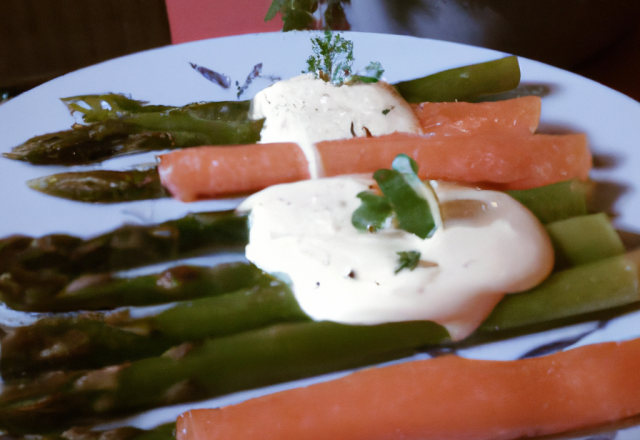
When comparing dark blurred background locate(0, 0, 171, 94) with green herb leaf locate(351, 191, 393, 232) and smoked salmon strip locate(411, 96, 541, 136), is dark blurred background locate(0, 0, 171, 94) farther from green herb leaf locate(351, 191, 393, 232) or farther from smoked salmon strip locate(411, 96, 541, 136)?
green herb leaf locate(351, 191, 393, 232)

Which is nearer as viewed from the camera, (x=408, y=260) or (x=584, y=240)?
(x=408, y=260)

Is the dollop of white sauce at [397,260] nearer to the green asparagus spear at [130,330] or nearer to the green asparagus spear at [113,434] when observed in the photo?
the green asparagus spear at [130,330]

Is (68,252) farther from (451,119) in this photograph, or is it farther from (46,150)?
(451,119)

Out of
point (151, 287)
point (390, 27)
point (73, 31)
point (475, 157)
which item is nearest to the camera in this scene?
point (151, 287)

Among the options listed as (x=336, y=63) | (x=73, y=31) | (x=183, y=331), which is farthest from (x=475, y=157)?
(x=73, y=31)

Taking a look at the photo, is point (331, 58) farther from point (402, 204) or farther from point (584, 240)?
point (584, 240)

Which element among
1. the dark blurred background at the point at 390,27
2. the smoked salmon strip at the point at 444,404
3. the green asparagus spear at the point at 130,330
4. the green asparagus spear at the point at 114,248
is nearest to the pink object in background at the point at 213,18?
the dark blurred background at the point at 390,27

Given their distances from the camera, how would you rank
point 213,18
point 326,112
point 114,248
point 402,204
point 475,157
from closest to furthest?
point 402,204 → point 114,248 → point 475,157 → point 326,112 → point 213,18
